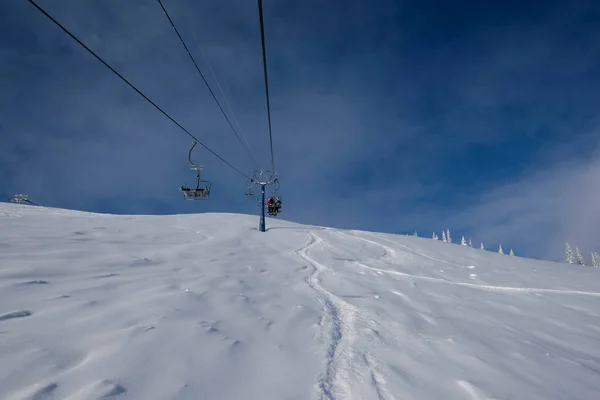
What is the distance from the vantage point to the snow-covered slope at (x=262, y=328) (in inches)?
97.3

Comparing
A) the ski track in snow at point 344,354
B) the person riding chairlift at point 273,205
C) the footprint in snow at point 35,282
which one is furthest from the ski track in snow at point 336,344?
the person riding chairlift at point 273,205

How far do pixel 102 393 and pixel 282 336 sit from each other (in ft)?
6.36

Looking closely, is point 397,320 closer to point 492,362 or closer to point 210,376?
point 492,362

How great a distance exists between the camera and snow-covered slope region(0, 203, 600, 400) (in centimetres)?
247

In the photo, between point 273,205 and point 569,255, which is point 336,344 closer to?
point 273,205

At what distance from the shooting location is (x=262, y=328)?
3676 millimetres

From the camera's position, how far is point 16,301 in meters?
3.38

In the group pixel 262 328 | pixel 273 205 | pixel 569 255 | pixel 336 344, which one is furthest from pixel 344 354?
pixel 569 255

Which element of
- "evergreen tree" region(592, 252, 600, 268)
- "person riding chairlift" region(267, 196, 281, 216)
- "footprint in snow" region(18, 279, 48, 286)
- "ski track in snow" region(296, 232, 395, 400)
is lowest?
"evergreen tree" region(592, 252, 600, 268)

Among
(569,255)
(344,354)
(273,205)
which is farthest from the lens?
(569,255)

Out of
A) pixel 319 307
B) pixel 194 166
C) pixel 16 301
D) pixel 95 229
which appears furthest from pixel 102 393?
pixel 194 166

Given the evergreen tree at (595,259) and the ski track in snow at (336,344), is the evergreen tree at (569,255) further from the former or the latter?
the ski track in snow at (336,344)

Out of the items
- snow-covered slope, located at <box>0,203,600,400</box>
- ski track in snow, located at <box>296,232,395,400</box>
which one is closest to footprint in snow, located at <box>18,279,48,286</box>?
snow-covered slope, located at <box>0,203,600,400</box>

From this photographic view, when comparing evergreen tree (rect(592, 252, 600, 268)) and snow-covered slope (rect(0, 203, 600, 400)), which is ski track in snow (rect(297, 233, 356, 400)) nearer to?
snow-covered slope (rect(0, 203, 600, 400))
